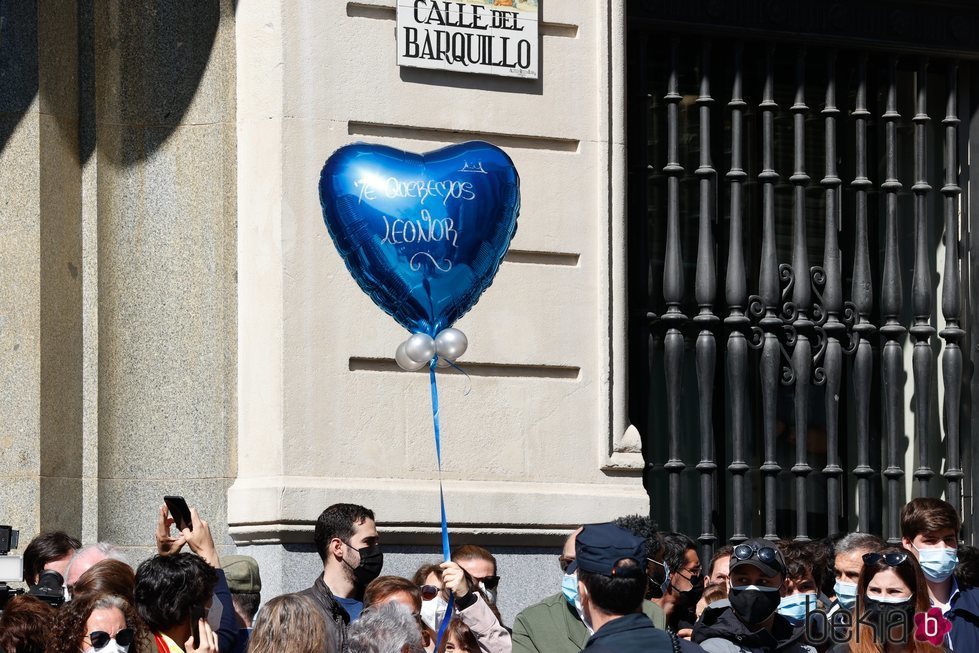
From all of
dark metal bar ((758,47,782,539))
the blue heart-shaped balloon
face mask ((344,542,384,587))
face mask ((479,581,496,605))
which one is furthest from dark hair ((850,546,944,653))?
dark metal bar ((758,47,782,539))

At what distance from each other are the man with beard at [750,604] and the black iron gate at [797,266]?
3816mm

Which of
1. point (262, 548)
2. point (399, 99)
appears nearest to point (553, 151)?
point (399, 99)

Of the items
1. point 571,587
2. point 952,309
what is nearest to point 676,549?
point 571,587

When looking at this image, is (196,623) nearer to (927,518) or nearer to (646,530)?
(646,530)

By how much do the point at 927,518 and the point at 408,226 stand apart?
2.85 metres

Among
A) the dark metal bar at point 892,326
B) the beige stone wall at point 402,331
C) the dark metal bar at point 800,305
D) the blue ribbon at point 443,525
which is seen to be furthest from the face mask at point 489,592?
the dark metal bar at point 892,326

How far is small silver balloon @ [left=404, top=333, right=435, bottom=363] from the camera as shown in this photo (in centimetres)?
854

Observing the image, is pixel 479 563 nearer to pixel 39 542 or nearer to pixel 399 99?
pixel 39 542

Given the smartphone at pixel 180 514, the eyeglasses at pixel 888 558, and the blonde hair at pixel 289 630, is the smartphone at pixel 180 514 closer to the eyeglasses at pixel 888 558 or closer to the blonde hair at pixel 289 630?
the blonde hair at pixel 289 630

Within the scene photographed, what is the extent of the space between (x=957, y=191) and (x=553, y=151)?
302 cm

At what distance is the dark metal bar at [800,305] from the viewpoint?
1078 centimetres

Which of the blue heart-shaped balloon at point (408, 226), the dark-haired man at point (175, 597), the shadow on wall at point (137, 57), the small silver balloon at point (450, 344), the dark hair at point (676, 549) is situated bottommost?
the dark hair at point (676, 549)

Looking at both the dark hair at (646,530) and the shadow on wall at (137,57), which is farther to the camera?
the shadow on wall at (137,57)

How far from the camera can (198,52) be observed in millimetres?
9930
